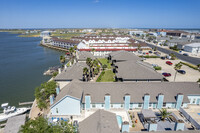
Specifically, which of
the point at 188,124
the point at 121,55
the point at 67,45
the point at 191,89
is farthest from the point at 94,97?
the point at 67,45

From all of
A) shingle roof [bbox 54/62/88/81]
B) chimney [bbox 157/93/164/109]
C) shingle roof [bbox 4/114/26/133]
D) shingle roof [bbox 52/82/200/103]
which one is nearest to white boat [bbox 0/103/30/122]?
shingle roof [bbox 4/114/26/133]

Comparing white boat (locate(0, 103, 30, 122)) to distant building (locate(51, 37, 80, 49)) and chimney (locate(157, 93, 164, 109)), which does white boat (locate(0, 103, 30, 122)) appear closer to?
chimney (locate(157, 93, 164, 109))

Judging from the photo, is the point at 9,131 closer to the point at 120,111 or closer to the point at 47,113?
the point at 47,113

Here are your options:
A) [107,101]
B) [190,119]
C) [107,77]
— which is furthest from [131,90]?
[107,77]

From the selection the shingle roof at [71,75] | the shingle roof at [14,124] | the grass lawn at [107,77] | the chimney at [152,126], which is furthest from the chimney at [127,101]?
the shingle roof at [14,124]

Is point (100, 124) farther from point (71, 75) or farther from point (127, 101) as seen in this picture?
point (71, 75)

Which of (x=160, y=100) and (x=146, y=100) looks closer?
(x=146, y=100)

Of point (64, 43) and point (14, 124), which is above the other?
point (64, 43)
